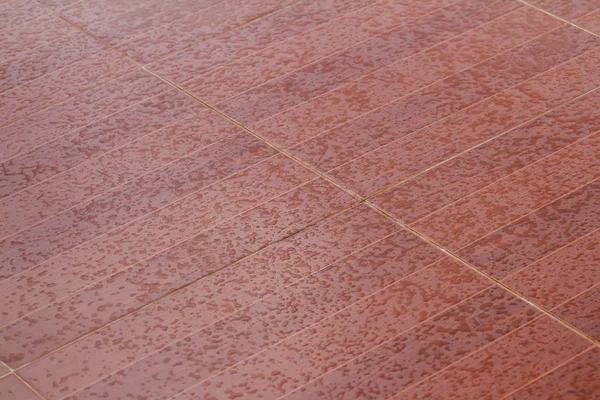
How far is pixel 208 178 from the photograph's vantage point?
2164 mm

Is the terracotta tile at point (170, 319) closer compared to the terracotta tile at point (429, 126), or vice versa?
the terracotta tile at point (170, 319)

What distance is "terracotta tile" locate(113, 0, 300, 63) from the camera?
8.64ft

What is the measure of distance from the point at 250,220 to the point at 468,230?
47 centimetres

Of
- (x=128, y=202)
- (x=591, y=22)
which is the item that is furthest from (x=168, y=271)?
(x=591, y=22)

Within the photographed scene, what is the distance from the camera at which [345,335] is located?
1.75 m

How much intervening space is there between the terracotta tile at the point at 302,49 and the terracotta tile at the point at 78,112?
11 cm

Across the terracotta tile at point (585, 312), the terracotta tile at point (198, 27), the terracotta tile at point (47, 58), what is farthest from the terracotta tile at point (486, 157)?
the terracotta tile at point (47, 58)

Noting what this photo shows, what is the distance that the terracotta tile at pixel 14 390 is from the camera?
1.67 metres

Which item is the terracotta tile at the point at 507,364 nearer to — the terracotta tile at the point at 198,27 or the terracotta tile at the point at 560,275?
the terracotta tile at the point at 560,275

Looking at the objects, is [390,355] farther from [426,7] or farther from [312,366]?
[426,7]

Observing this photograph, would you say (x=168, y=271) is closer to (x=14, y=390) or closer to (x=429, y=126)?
(x=14, y=390)

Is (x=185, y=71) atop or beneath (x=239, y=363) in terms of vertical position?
atop

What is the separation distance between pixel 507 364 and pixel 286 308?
0.43m

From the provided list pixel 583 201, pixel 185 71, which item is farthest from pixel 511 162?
pixel 185 71
